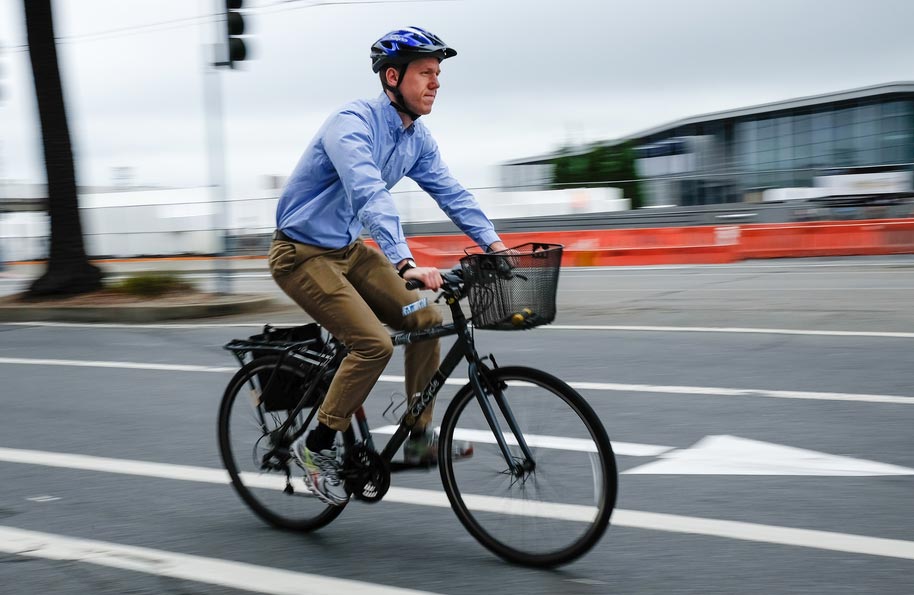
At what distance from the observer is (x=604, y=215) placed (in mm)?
33031

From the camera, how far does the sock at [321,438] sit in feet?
14.0

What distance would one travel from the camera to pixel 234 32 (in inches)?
521

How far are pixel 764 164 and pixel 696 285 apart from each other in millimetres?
58084

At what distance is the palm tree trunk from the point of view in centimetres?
1496

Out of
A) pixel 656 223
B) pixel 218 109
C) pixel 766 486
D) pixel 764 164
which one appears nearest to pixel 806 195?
pixel 656 223

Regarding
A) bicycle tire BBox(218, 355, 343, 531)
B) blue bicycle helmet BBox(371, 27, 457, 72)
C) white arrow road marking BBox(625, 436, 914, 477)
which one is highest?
blue bicycle helmet BBox(371, 27, 457, 72)

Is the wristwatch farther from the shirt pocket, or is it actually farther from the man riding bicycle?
the shirt pocket

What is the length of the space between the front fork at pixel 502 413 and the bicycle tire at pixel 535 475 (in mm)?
15

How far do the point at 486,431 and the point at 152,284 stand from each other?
36.7ft

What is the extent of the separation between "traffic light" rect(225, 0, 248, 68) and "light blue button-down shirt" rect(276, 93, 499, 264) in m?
9.48

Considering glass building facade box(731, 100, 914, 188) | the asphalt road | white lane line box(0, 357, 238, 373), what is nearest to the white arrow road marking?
the asphalt road

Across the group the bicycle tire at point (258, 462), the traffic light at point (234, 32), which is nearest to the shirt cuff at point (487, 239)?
the bicycle tire at point (258, 462)

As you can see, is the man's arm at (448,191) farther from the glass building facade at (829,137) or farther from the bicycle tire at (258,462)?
the glass building facade at (829,137)

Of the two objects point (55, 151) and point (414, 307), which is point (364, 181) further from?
point (55, 151)
